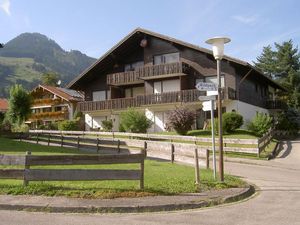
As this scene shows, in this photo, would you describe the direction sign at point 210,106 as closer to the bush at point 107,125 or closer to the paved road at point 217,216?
the paved road at point 217,216

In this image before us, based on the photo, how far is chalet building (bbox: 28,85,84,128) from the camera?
58.3 metres

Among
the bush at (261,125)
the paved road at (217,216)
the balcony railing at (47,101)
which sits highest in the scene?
the balcony railing at (47,101)

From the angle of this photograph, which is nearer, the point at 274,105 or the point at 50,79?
the point at 274,105

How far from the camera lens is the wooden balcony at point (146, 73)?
38.2m

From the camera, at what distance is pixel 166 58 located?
40.5 m

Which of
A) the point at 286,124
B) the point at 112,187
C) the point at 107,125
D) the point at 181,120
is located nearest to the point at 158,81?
the point at 107,125

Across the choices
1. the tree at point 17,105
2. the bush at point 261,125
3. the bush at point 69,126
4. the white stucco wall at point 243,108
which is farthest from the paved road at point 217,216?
the tree at point 17,105

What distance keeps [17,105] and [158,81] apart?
19965mm

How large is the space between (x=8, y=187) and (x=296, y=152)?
2000cm

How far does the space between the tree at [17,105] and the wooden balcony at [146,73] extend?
46.7 feet

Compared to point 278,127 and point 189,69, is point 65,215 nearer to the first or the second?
point 189,69

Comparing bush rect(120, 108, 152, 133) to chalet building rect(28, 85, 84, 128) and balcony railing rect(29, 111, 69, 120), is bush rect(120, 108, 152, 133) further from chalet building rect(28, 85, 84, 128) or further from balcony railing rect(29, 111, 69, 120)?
balcony railing rect(29, 111, 69, 120)

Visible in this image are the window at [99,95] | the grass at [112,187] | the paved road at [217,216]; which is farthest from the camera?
the window at [99,95]

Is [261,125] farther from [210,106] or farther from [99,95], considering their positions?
[210,106]
